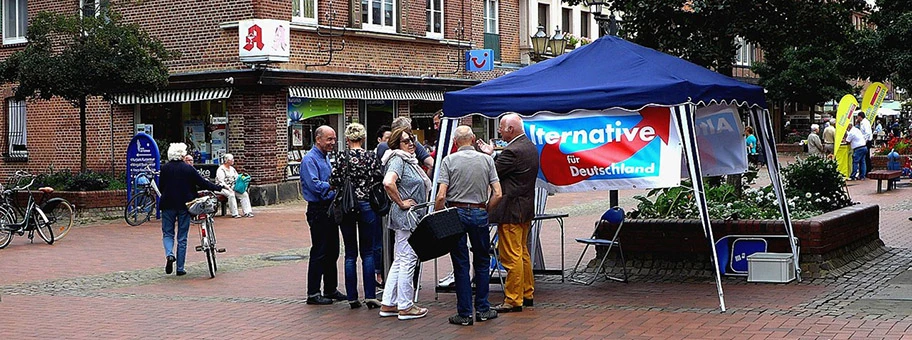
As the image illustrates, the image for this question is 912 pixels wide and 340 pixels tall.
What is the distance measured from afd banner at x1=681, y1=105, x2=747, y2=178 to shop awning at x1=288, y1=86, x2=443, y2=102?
50.9ft

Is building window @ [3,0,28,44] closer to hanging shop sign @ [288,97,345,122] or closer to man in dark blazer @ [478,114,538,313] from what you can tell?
hanging shop sign @ [288,97,345,122]

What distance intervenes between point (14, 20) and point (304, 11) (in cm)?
849

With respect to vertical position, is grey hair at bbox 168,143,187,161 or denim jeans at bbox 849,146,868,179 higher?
grey hair at bbox 168,143,187,161

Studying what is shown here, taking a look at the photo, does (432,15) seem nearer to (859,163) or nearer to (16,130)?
(16,130)

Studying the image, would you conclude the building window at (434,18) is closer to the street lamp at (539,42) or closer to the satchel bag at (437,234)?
the street lamp at (539,42)

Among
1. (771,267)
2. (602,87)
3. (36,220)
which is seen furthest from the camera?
(36,220)

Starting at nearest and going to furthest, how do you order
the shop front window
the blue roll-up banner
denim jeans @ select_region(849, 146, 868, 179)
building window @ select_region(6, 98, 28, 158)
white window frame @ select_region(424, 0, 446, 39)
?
the blue roll-up banner < the shop front window < denim jeans @ select_region(849, 146, 868, 179) < building window @ select_region(6, 98, 28, 158) < white window frame @ select_region(424, 0, 446, 39)

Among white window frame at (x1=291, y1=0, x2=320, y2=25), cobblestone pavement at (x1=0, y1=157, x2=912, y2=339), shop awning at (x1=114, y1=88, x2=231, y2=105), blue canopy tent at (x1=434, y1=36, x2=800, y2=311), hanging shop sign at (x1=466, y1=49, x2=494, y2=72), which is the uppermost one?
white window frame at (x1=291, y1=0, x2=320, y2=25)

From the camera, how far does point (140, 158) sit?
2300 centimetres

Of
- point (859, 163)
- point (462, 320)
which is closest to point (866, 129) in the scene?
point (859, 163)

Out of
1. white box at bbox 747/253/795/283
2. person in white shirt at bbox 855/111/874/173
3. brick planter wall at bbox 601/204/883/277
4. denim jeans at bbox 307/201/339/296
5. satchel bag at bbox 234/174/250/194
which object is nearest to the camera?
denim jeans at bbox 307/201/339/296

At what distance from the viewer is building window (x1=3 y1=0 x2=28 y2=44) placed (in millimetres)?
31516

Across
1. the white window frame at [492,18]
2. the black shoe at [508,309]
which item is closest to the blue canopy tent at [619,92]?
the black shoe at [508,309]

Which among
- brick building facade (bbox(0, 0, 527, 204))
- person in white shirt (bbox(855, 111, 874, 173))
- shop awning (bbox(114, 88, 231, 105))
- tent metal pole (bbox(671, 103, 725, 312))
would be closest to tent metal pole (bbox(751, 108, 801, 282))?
tent metal pole (bbox(671, 103, 725, 312))
